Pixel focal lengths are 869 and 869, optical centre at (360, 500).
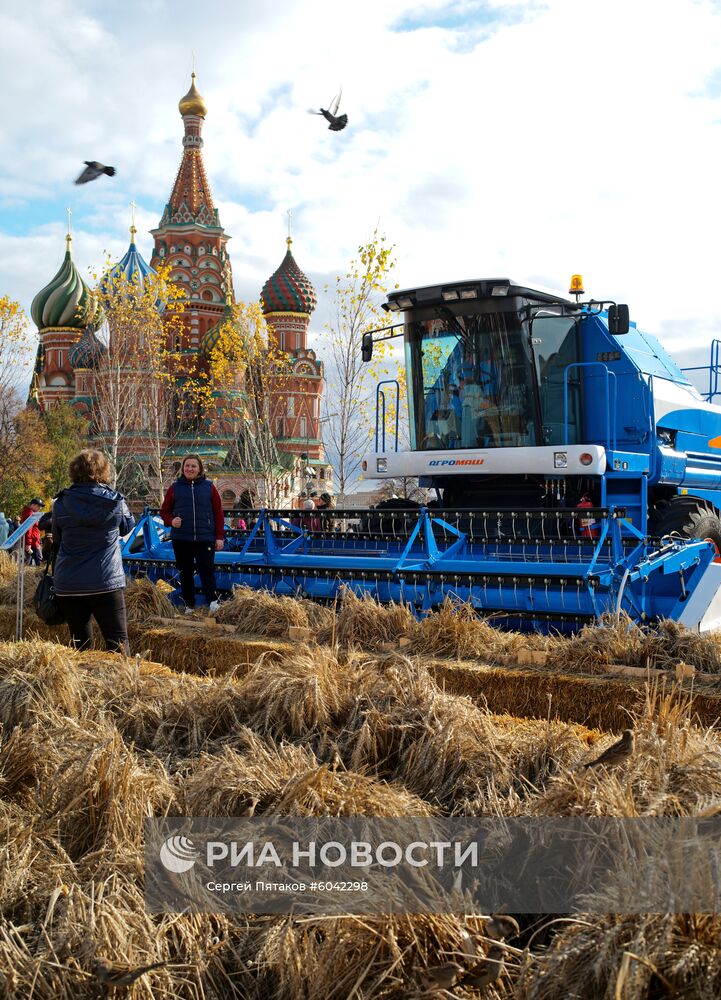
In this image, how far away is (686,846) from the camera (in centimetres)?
228

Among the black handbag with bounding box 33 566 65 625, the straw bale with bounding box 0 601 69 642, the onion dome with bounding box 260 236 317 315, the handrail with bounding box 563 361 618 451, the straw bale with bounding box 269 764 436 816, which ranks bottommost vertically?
the straw bale with bounding box 0 601 69 642

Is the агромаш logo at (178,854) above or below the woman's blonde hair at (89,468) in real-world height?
below

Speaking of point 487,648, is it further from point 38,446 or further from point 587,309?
point 38,446

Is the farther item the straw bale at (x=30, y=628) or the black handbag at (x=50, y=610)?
the straw bale at (x=30, y=628)

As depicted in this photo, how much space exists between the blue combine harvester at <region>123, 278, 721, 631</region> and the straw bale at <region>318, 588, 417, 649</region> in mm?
1030

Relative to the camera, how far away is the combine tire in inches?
379

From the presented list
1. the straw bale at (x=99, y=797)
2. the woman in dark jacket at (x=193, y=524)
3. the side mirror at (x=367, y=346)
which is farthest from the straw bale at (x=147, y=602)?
the straw bale at (x=99, y=797)

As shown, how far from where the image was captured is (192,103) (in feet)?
161

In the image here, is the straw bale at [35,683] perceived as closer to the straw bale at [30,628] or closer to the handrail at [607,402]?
the straw bale at [30,628]

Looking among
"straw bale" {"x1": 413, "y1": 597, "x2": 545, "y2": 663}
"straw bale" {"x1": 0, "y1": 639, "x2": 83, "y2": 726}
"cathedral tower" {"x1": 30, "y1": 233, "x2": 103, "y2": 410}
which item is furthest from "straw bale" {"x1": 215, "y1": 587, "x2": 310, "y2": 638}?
"cathedral tower" {"x1": 30, "y1": 233, "x2": 103, "y2": 410}

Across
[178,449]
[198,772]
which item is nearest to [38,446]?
[178,449]

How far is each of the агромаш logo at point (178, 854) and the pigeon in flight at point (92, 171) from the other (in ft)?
56.0

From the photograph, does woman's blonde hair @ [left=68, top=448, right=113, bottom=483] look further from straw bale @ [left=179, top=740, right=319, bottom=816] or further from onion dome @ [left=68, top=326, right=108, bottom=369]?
onion dome @ [left=68, top=326, right=108, bottom=369]

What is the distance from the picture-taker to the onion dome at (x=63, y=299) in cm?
4694
